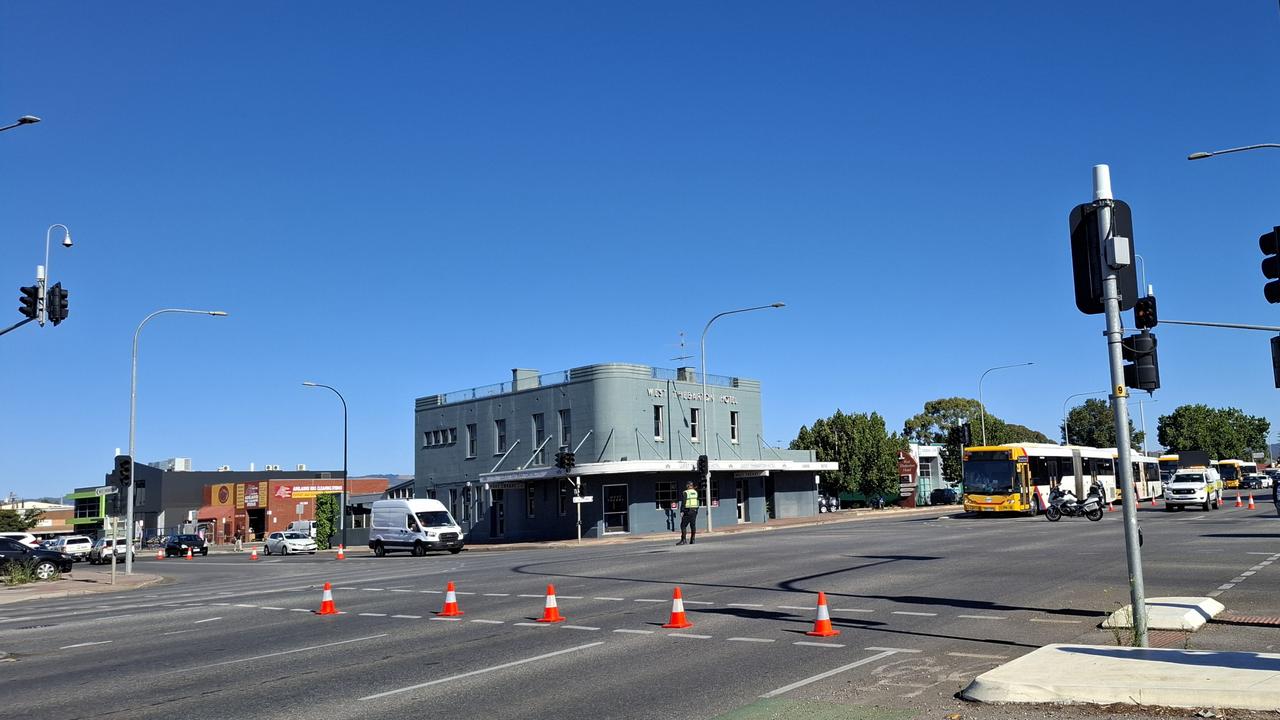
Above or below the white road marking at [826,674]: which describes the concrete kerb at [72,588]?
below

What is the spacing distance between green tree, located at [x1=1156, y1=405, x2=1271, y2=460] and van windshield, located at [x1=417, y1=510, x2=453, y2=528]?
116 meters

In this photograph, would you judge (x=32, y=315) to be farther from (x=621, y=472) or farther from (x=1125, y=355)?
(x=621, y=472)

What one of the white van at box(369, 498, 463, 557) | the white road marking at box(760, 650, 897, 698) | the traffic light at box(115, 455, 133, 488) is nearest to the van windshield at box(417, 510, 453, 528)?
the white van at box(369, 498, 463, 557)

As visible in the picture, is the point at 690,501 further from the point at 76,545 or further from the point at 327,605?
the point at 76,545

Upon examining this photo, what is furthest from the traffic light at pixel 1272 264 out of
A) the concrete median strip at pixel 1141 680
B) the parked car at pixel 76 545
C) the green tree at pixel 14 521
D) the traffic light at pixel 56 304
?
the green tree at pixel 14 521

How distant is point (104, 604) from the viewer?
22203mm

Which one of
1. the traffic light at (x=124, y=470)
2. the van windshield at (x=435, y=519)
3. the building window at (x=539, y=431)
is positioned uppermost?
the building window at (x=539, y=431)

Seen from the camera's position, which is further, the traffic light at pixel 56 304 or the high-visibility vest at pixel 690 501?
the high-visibility vest at pixel 690 501

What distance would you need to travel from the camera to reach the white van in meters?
42.3

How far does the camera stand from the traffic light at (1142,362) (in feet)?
32.9

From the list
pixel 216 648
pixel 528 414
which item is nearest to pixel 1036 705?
pixel 216 648

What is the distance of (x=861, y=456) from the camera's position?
80.3 meters

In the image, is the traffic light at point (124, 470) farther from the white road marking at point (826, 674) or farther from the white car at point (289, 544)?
the white road marking at point (826, 674)

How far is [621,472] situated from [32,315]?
28295 mm
